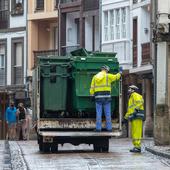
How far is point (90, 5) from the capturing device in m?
46.2

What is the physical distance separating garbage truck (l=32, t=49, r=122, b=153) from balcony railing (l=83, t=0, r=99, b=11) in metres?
22.6

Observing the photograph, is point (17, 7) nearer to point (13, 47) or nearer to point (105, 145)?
point (13, 47)

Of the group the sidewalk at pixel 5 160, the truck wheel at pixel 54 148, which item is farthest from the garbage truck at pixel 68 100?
the sidewalk at pixel 5 160

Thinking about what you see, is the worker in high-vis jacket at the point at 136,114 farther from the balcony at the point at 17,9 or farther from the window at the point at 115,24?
the balcony at the point at 17,9

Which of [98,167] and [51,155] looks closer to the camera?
[98,167]

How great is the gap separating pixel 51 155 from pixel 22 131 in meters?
15.4

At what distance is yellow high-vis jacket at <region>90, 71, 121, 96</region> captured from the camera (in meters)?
22.3

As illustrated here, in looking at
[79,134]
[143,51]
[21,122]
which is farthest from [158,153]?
[143,51]

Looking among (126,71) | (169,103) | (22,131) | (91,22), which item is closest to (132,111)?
(169,103)

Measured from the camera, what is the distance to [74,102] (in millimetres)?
23156

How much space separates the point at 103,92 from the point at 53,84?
4.86 ft

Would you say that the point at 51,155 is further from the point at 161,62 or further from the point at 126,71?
the point at 126,71

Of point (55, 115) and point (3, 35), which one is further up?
point (3, 35)

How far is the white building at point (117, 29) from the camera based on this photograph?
4256 cm
